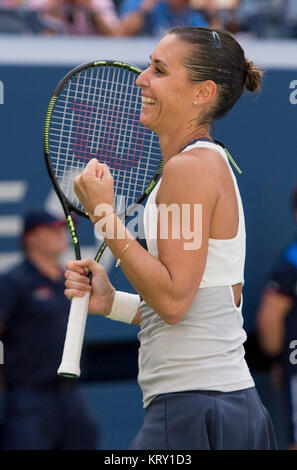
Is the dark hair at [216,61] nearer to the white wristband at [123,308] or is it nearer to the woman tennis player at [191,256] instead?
the woman tennis player at [191,256]

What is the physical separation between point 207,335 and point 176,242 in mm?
233

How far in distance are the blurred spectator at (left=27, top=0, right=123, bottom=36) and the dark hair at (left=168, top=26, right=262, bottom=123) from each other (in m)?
2.72

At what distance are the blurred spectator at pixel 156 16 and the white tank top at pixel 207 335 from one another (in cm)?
292

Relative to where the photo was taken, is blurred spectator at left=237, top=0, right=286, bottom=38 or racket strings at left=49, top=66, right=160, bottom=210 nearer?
racket strings at left=49, top=66, right=160, bottom=210

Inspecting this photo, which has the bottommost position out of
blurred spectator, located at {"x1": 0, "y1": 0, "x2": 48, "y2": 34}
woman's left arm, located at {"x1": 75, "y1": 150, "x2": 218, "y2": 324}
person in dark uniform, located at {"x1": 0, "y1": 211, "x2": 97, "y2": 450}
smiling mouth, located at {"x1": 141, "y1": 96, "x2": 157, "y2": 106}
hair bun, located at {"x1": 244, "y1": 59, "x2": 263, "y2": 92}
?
person in dark uniform, located at {"x1": 0, "y1": 211, "x2": 97, "y2": 450}

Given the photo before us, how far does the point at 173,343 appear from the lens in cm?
207

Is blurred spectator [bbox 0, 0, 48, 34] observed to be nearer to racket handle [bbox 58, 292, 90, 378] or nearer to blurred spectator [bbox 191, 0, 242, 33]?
blurred spectator [bbox 191, 0, 242, 33]

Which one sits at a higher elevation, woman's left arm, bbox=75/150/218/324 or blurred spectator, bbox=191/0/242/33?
blurred spectator, bbox=191/0/242/33

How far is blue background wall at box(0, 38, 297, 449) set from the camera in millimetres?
4254

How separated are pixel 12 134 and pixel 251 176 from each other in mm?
1209

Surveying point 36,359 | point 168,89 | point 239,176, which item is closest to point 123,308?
point 168,89

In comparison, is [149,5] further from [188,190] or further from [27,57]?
[188,190]

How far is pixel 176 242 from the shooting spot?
197cm

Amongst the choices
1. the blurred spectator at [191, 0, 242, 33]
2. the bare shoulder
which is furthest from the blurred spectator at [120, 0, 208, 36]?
the bare shoulder
